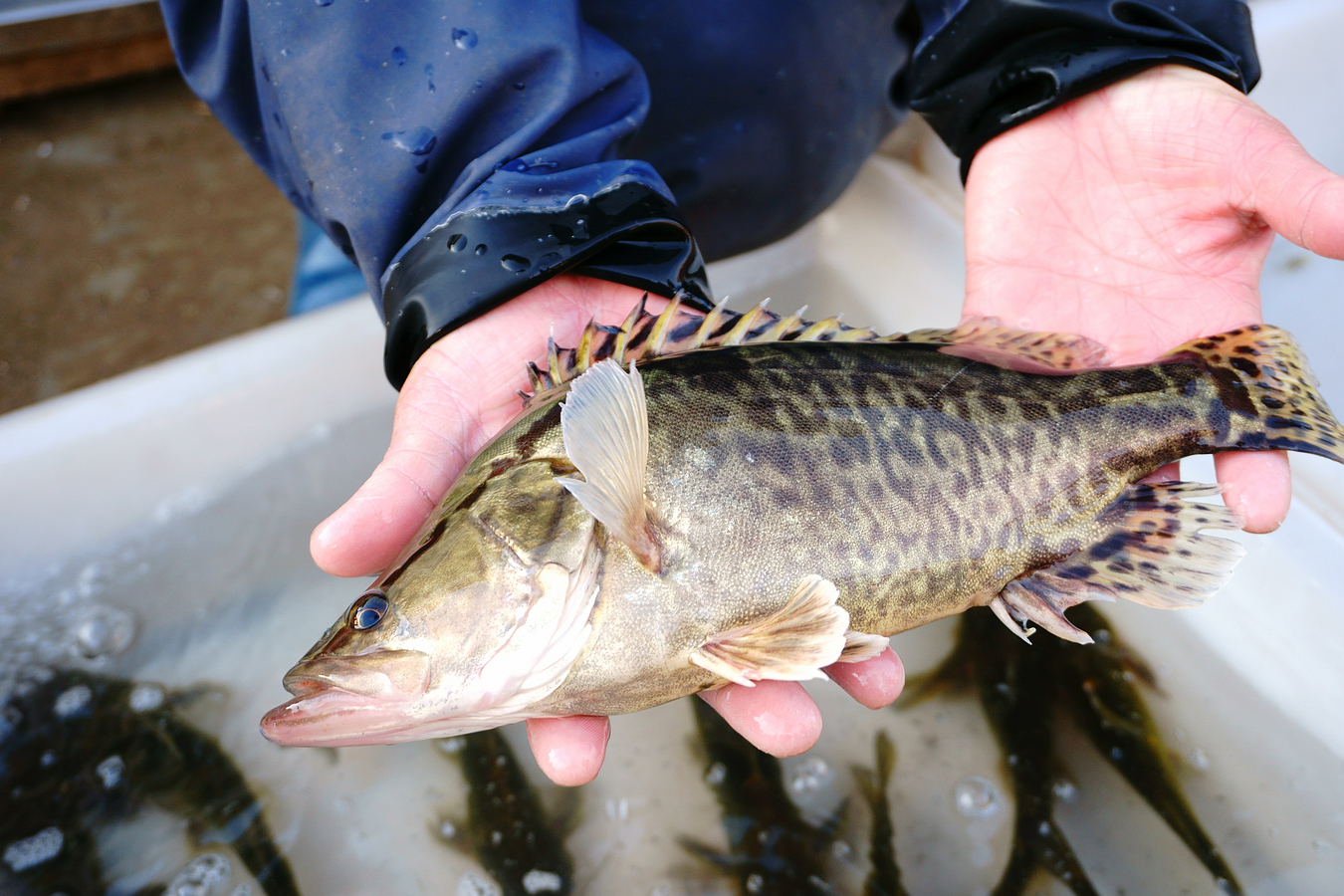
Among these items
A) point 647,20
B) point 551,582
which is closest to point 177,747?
point 551,582

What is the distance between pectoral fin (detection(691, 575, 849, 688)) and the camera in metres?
1.59

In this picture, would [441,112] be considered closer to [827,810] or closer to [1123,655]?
[827,810]

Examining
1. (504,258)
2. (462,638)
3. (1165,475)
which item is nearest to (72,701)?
(462,638)

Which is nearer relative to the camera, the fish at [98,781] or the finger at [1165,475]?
the finger at [1165,475]

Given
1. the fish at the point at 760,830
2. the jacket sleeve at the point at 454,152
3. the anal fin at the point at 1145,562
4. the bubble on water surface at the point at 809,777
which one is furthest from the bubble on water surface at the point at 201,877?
the anal fin at the point at 1145,562

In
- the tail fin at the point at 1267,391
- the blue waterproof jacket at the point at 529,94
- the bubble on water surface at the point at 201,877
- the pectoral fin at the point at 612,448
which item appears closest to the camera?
the pectoral fin at the point at 612,448

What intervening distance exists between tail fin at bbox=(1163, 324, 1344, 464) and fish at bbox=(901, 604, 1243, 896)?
3.91 ft

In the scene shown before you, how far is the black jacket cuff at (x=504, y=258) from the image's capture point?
203cm

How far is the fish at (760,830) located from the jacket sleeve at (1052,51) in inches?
87.5

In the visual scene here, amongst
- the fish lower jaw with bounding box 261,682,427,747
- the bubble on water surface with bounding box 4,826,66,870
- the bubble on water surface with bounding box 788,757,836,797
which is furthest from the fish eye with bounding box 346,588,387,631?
the bubble on water surface with bounding box 4,826,66,870

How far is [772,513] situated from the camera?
174 cm

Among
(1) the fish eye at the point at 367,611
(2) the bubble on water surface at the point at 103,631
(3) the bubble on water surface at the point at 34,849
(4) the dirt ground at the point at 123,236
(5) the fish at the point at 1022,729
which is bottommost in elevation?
(4) the dirt ground at the point at 123,236

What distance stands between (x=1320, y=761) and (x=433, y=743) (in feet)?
9.49

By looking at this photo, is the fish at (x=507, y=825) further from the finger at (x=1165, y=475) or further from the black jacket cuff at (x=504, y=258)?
the finger at (x=1165, y=475)
